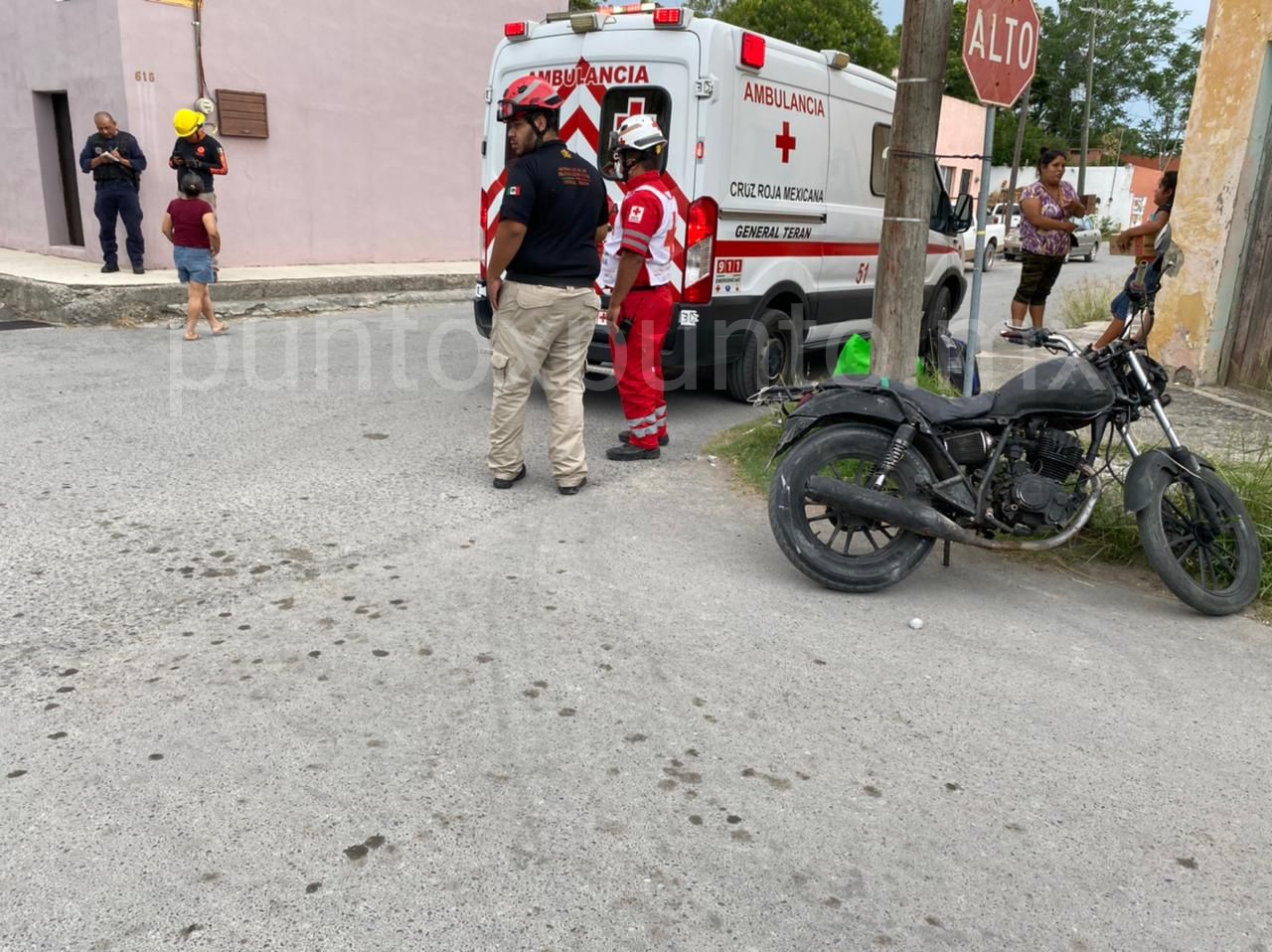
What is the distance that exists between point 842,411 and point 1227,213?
5.30 m

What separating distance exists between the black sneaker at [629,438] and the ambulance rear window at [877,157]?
3206mm

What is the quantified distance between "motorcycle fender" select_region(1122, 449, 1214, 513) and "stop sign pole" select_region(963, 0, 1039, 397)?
152 cm

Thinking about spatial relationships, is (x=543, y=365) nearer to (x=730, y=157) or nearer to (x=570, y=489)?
(x=570, y=489)

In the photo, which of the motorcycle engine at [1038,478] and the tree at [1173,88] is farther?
the tree at [1173,88]

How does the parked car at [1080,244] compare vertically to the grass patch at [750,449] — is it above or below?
above

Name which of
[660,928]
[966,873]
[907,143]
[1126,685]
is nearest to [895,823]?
[966,873]

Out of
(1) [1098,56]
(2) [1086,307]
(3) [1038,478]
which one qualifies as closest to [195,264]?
(3) [1038,478]

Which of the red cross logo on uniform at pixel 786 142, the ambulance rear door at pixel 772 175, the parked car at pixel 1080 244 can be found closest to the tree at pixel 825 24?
the parked car at pixel 1080 244

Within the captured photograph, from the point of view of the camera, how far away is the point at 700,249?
A: 6.71 m

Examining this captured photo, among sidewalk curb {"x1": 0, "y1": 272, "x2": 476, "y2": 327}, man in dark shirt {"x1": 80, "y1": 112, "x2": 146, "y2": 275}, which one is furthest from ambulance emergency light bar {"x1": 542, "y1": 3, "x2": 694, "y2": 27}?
man in dark shirt {"x1": 80, "y1": 112, "x2": 146, "y2": 275}

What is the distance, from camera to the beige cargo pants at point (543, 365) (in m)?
5.47

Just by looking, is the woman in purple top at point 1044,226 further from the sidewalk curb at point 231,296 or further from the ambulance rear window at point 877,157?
the sidewalk curb at point 231,296

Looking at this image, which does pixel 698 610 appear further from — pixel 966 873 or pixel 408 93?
pixel 408 93

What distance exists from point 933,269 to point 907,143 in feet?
13.3
